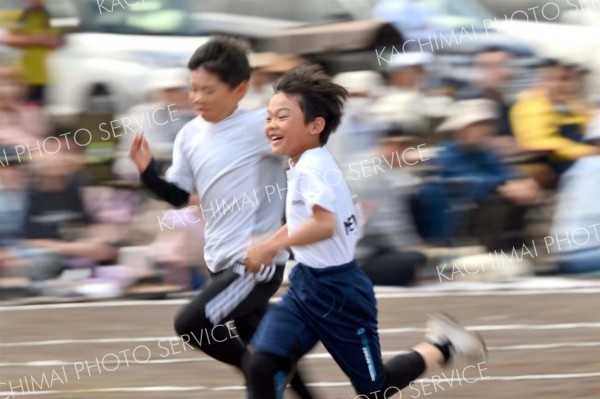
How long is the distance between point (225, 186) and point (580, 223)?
543 cm

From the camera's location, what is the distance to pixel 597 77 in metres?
13.5

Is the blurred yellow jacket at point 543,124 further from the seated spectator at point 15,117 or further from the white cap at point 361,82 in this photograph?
the seated spectator at point 15,117

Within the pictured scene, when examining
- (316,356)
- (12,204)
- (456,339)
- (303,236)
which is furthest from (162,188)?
(12,204)

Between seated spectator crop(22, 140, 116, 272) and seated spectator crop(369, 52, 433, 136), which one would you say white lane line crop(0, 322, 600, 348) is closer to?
seated spectator crop(22, 140, 116, 272)

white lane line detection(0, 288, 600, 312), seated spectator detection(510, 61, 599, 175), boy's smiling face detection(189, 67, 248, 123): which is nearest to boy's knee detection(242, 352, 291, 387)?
boy's smiling face detection(189, 67, 248, 123)

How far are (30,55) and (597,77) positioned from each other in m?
4.89

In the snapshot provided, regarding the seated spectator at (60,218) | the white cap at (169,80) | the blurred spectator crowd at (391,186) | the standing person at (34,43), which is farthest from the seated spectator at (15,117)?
the white cap at (169,80)

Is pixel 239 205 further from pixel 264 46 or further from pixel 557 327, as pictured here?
pixel 264 46

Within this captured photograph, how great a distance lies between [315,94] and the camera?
6500 mm

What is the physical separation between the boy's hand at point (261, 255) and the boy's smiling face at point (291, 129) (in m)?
0.39

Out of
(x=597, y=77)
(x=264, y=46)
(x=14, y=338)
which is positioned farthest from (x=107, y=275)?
(x=597, y=77)

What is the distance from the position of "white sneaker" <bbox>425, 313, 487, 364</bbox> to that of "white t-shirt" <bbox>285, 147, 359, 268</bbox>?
773mm

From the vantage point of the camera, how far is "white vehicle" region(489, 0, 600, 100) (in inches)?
548

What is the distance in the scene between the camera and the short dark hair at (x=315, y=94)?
6480 mm
